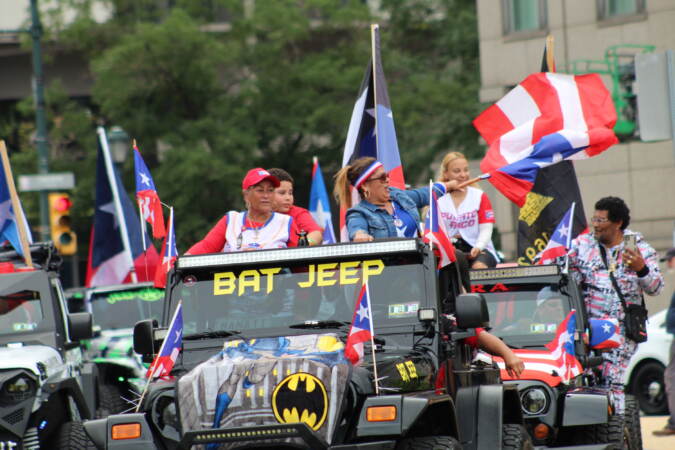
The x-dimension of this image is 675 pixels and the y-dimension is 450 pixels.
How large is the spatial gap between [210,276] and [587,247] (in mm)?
4360

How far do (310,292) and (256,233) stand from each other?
127 centimetres

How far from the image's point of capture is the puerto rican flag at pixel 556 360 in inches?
412

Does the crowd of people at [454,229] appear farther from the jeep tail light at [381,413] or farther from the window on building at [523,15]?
the window on building at [523,15]

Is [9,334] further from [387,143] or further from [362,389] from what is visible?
[362,389]

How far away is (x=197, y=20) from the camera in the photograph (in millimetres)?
31562

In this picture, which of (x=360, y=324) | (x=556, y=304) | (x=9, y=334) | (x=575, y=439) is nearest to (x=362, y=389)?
(x=360, y=324)

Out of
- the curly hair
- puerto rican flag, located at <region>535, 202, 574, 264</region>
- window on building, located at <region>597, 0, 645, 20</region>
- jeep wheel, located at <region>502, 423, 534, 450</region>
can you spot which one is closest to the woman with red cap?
jeep wheel, located at <region>502, 423, 534, 450</region>

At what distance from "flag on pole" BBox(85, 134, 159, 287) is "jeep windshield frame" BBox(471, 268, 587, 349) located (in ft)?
32.2

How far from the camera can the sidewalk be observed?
13.7 m

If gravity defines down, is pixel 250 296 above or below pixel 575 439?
above

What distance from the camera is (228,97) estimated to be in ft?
100

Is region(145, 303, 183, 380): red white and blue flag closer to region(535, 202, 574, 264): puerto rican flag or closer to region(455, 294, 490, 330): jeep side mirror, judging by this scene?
region(455, 294, 490, 330): jeep side mirror

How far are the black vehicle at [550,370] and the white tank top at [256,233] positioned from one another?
209cm

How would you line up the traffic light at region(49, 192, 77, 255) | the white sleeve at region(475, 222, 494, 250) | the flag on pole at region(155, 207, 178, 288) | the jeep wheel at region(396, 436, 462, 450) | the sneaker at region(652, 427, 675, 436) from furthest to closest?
1. the traffic light at region(49, 192, 77, 255)
2. the sneaker at region(652, 427, 675, 436)
3. the white sleeve at region(475, 222, 494, 250)
4. the flag on pole at region(155, 207, 178, 288)
5. the jeep wheel at region(396, 436, 462, 450)
